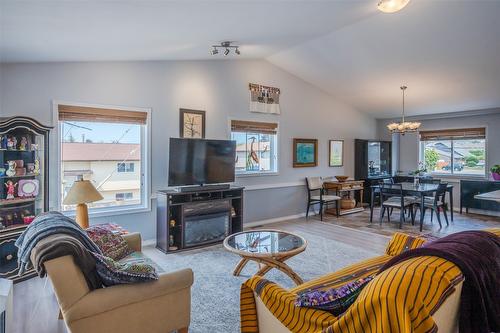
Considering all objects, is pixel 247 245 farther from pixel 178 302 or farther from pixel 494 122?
pixel 494 122

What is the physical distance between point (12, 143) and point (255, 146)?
3.88 metres

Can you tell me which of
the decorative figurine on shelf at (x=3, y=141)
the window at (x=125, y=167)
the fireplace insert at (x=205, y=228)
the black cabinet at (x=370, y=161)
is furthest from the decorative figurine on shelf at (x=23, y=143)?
the black cabinet at (x=370, y=161)

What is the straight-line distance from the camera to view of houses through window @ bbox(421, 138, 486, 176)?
7.17 meters

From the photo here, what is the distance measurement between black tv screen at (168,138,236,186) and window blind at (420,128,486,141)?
565 centimetres

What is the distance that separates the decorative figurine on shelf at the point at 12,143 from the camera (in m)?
3.27

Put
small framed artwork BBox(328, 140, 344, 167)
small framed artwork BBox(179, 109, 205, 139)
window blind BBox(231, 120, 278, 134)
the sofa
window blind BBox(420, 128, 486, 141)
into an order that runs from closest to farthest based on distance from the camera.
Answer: the sofa, small framed artwork BBox(179, 109, 205, 139), window blind BBox(231, 120, 278, 134), window blind BBox(420, 128, 486, 141), small framed artwork BBox(328, 140, 344, 167)

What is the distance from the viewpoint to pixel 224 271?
3596 mm

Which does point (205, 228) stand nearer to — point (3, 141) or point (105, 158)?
point (105, 158)

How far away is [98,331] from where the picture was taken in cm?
183

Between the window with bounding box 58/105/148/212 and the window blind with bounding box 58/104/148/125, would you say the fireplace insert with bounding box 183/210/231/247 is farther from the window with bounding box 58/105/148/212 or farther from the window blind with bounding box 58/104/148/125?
the window blind with bounding box 58/104/148/125

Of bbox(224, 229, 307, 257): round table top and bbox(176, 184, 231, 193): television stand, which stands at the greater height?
bbox(176, 184, 231, 193): television stand

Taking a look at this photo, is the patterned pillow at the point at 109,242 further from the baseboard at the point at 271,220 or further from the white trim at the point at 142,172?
the baseboard at the point at 271,220

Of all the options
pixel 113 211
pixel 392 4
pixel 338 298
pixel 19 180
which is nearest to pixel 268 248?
pixel 338 298

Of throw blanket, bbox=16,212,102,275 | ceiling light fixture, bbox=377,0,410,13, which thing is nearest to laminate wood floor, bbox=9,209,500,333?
throw blanket, bbox=16,212,102,275
